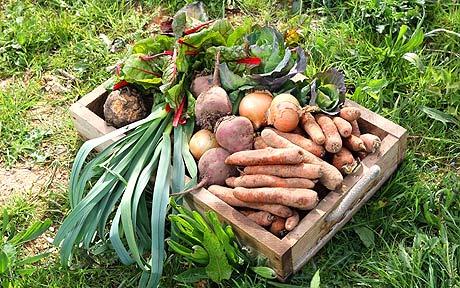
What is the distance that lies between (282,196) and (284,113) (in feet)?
1.01

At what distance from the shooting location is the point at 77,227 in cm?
274

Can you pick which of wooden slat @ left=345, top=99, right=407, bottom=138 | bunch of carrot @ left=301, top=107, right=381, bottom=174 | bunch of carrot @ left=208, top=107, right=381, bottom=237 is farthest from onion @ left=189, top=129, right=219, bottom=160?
wooden slat @ left=345, top=99, right=407, bottom=138

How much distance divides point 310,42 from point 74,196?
1339 millimetres

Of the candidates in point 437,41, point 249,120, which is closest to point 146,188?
point 249,120

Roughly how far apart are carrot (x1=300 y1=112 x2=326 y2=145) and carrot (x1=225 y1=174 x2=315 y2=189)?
0.57 ft

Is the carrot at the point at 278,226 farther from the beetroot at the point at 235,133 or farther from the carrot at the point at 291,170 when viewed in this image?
the beetroot at the point at 235,133

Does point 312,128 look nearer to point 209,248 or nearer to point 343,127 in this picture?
point 343,127

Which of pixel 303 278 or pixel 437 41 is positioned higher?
pixel 437 41

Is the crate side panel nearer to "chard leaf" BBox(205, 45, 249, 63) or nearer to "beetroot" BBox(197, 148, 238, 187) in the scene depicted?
"beetroot" BBox(197, 148, 238, 187)

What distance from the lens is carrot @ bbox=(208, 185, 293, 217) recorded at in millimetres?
2572

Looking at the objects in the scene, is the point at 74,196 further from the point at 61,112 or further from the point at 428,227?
the point at 428,227

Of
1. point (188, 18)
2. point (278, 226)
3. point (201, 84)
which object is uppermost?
point (188, 18)

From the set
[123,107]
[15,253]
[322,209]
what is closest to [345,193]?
[322,209]

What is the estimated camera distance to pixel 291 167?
2594 mm
